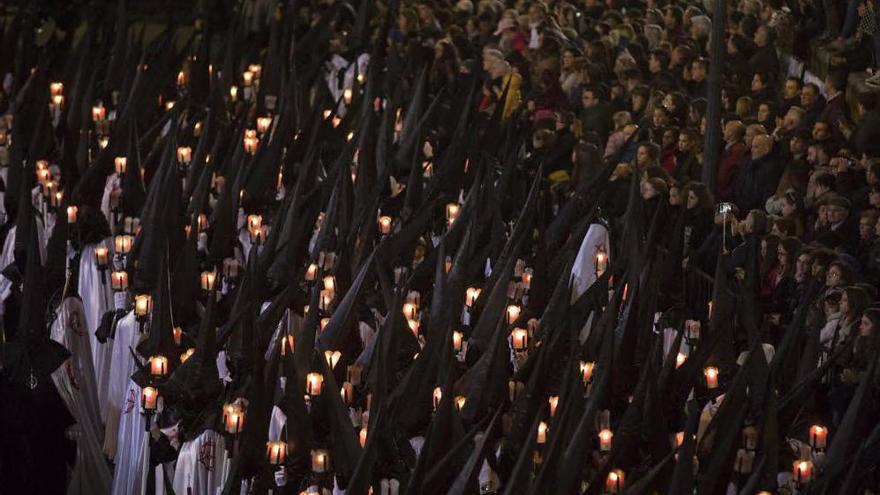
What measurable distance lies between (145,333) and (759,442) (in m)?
4.80

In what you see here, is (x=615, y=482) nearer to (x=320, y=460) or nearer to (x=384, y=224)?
(x=320, y=460)

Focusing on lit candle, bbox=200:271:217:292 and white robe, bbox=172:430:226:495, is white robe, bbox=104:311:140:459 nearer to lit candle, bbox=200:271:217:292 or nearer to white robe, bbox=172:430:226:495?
lit candle, bbox=200:271:217:292

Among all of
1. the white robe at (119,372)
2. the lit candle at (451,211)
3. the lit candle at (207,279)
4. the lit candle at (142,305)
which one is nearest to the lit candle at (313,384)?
the lit candle at (142,305)

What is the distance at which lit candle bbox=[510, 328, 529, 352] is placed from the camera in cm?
1385

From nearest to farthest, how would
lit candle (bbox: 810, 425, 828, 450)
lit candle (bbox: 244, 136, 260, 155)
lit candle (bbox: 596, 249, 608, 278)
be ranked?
lit candle (bbox: 810, 425, 828, 450) → lit candle (bbox: 596, 249, 608, 278) → lit candle (bbox: 244, 136, 260, 155)

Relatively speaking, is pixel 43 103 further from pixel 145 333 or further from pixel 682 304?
pixel 682 304

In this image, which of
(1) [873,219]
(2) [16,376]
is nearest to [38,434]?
(2) [16,376]

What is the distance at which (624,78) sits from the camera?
1925 centimetres

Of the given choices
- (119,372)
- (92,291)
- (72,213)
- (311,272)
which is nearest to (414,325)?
(311,272)

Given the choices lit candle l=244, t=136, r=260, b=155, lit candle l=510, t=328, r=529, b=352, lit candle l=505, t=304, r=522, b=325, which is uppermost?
lit candle l=510, t=328, r=529, b=352

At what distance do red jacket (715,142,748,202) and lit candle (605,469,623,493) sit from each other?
18.4 feet

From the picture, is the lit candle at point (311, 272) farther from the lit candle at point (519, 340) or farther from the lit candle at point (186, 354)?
the lit candle at point (519, 340)

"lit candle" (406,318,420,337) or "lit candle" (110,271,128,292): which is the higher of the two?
"lit candle" (406,318,420,337)

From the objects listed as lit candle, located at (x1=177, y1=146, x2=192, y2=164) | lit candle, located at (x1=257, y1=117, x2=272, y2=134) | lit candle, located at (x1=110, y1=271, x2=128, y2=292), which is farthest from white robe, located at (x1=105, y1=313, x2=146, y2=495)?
lit candle, located at (x1=257, y1=117, x2=272, y2=134)
